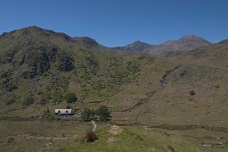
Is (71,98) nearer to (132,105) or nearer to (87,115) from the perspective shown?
(132,105)

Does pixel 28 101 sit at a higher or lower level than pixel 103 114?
higher

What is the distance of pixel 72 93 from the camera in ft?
571

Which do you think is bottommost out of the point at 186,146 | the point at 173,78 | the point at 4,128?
the point at 4,128

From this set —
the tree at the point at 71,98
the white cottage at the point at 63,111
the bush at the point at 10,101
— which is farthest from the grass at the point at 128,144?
the bush at the point at 10,101

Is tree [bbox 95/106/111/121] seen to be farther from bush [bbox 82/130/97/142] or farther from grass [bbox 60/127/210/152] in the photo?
bush [bbox 82/130/97/142]

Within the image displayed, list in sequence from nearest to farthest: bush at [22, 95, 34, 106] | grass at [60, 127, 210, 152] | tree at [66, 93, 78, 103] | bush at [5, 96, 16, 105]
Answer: grass at [60, 127, 210, 152], tree at [66, 93, 78, 103], bush at [22, 95, 34, 106], bush at [5, 96, 16, 105]

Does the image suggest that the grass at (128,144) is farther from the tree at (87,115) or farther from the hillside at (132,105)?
the tree at (87,115)

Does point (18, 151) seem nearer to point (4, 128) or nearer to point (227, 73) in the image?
point (4, 128)

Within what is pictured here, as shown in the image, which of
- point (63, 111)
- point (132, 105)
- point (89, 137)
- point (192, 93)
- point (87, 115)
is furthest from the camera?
point (192, 93)

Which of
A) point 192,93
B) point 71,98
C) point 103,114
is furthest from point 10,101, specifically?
point 192,93

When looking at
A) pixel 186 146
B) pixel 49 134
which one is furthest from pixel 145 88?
pixel 186 146

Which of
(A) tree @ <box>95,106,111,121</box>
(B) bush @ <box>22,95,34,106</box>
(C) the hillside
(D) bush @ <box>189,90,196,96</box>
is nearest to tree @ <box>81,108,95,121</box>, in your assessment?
(A) tree @ <box>95,106,111,121</box>

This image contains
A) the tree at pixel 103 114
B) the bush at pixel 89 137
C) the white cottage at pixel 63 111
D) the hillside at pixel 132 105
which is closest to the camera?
the bush at pixel 89 137

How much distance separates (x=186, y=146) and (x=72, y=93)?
142m
